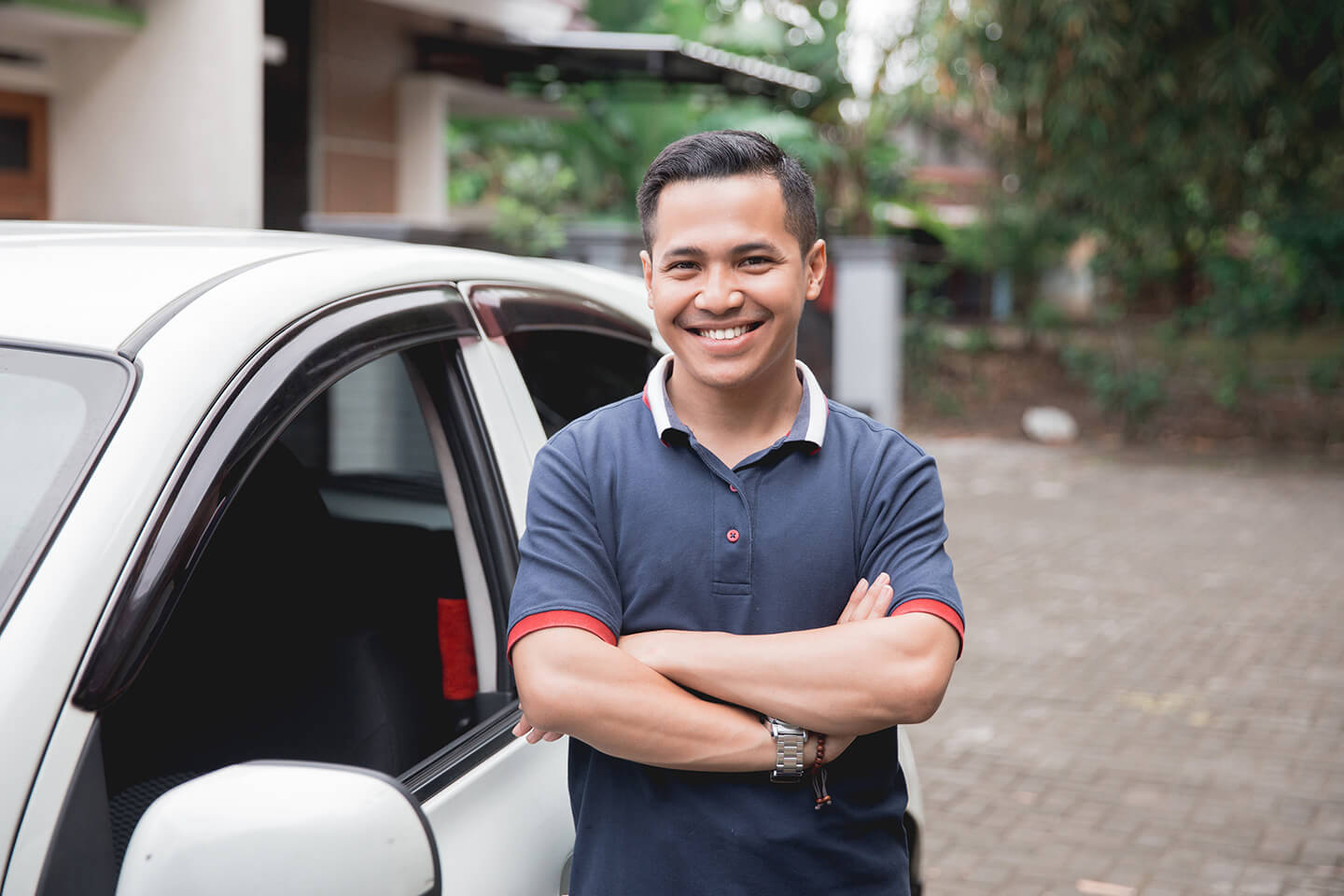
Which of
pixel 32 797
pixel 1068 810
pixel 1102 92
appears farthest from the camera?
pixel 1102 92

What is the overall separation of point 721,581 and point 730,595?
21 millimetres

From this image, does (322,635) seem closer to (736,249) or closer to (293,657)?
(293,657)

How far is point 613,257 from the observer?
970 cm

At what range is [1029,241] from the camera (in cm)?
2275

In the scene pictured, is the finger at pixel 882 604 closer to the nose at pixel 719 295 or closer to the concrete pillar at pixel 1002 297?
the nose at pixel 719 295

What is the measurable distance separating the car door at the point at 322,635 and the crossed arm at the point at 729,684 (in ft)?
0.87

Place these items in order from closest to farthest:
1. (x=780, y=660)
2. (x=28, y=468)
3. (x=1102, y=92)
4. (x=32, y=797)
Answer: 1. (x=32, y=797)
2. (x=28, y=468)
3. (x=780, y=660)
4. (x=1102, y=92)

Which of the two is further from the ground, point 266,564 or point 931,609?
point 931,609

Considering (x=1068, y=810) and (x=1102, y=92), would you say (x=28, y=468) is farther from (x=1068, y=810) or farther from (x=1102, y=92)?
(x=1102, y=92)

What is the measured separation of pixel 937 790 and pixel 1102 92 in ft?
33.1

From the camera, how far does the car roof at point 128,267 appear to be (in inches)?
67.6

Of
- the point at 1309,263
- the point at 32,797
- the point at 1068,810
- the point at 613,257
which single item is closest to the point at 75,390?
the point at 32,797

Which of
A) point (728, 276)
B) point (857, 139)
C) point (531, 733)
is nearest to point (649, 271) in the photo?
point (728, 276)

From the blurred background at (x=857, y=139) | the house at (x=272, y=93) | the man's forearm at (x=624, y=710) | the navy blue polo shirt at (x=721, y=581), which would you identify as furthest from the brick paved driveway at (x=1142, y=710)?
the house at (x=272, y=93)
